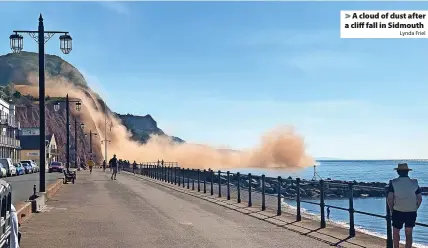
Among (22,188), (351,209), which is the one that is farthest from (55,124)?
(351,209)

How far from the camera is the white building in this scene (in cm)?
9331

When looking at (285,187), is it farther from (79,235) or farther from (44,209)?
(79,235)

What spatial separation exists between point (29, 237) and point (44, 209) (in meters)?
7.29

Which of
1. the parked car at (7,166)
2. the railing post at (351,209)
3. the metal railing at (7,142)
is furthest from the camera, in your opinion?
the metal railing at (7,142)

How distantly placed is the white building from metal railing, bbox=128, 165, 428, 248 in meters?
34.0

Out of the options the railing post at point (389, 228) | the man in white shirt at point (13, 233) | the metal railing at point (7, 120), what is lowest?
the railing post at point (389, 228)

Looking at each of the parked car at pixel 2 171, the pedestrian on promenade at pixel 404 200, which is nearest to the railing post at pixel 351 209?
the pedestrian on promenade at pixel 404 200

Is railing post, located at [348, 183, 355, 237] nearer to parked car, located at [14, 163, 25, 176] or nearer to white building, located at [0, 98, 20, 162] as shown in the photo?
parked car, located at [14, 163, 25, 176]

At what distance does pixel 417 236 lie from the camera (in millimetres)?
29578

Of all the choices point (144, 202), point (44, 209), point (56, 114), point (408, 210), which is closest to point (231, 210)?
point (144, 202)

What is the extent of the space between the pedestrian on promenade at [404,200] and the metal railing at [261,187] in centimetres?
31

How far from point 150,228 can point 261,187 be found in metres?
9.71

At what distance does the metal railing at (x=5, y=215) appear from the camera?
7570mm

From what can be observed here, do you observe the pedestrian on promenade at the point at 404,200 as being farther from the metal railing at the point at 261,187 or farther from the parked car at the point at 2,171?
the parked car at the point at 2,171
